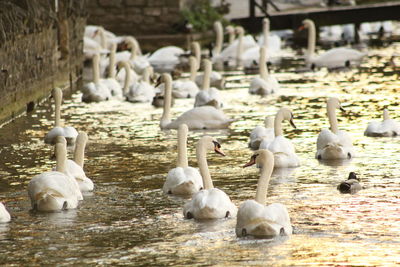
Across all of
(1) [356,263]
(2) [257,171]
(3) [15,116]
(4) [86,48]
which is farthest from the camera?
(4) [86,48]

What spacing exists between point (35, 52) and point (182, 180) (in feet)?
32.4

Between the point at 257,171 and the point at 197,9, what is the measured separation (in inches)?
877

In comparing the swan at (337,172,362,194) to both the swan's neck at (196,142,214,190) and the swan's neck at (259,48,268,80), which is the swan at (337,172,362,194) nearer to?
the swan's neck at (196,142,214,190)

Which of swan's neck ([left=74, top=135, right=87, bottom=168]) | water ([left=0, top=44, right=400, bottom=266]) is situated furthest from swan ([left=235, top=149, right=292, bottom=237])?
swan's neck ([left=74, top=135, right=87, bottom=168])

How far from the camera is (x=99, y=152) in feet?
51.7

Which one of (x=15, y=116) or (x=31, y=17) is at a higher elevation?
(x=31, y=17)

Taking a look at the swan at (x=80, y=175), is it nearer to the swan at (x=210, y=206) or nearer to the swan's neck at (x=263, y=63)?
the swan at (x=210, y=206)

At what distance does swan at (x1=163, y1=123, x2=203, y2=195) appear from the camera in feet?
40.4

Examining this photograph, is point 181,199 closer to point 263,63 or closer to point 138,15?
point 263,63

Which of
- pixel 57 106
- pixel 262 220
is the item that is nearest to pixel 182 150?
pixel 262 220

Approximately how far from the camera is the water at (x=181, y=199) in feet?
32.2

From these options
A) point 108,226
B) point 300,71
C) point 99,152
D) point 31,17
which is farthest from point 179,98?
point 108,226

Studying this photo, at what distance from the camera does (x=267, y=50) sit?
98.9 ft

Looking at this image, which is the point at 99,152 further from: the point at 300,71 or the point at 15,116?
the point at 300,71
